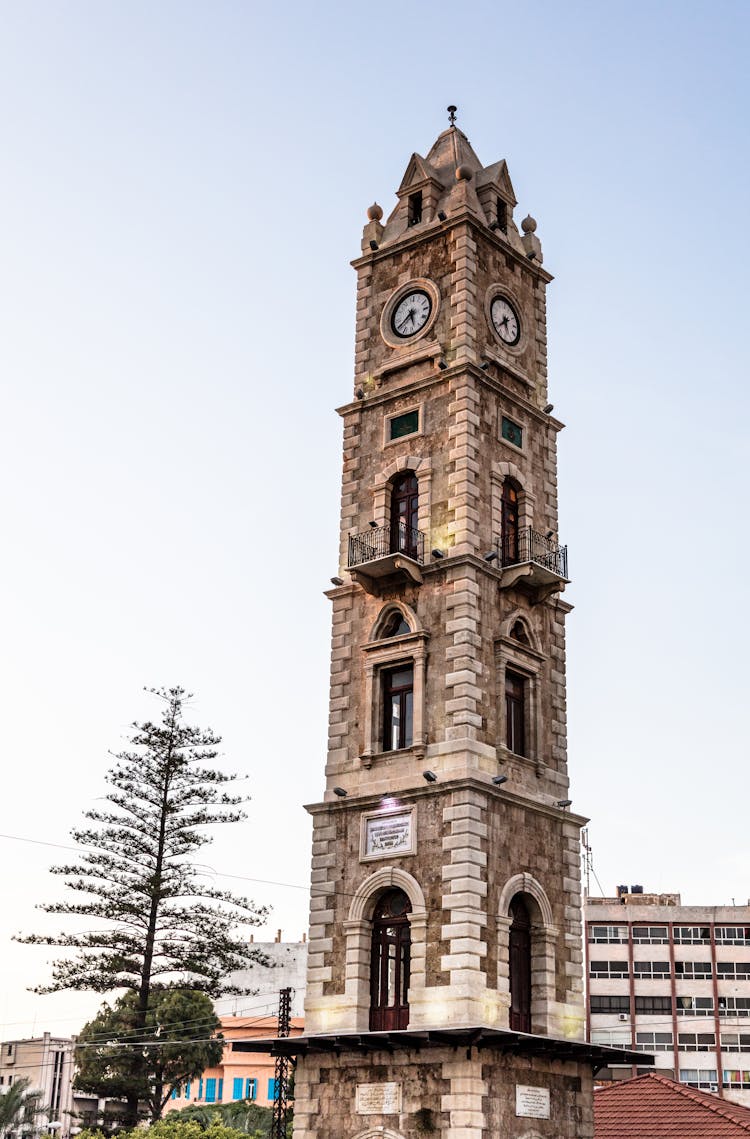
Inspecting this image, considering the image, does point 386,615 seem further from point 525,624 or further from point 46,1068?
point 46,1068

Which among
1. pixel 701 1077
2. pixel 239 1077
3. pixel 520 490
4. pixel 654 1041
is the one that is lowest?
pixel 239 1077

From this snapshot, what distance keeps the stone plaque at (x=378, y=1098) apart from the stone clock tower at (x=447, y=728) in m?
0.06

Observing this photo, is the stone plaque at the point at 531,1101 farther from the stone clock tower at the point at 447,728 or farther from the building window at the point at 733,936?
the building window at the point at 733,936

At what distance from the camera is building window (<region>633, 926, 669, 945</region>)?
3246 inches

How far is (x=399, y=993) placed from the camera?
29844 mm

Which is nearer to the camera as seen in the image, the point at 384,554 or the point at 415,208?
the point at 384,554

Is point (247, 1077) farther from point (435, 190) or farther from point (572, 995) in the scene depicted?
point (435, 190)

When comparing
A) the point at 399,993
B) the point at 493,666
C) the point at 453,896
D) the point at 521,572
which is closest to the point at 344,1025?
the point at 399,993

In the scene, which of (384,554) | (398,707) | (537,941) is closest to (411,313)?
(384,554)

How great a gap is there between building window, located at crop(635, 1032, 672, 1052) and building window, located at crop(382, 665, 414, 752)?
184 feet

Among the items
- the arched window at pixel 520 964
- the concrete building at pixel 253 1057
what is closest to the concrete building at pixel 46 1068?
the concrete building at pixel 253 1057

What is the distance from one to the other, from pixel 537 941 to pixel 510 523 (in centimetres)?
1105

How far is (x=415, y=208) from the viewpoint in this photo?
38.3 metres

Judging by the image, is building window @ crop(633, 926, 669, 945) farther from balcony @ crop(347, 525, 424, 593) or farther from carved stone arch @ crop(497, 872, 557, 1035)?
balcony @ crop(347, 525, 424, 593)
